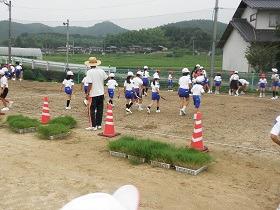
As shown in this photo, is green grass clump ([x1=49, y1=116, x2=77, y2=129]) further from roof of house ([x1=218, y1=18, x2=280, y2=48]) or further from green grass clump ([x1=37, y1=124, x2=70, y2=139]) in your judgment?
roof of house ([x1=218, y1=18, x2=280, y2=48])

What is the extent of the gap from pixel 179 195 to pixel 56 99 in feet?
43.0

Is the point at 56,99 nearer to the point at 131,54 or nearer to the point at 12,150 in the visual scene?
the point at 12,150

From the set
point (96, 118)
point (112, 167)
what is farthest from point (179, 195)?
point (96, 118)

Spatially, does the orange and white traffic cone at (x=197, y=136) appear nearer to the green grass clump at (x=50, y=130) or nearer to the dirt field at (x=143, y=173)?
the dirt field at (x=143, y=173)

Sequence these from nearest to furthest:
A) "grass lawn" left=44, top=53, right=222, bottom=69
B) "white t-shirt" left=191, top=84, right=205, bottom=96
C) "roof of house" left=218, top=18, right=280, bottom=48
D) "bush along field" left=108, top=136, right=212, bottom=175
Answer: "bush along field" left=108, top=136, right=212, bottom=175, "white t-shirt" left=191, top=84, right=205, bottom=96, "roof of house" left=218, top=18, right=280, bottom=48, "grass lawn" left=44, top=53, right=222, bottom=69

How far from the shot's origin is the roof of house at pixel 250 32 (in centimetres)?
2972

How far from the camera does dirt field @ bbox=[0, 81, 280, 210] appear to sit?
581cm

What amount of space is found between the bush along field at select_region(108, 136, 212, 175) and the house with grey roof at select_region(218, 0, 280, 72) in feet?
76.4

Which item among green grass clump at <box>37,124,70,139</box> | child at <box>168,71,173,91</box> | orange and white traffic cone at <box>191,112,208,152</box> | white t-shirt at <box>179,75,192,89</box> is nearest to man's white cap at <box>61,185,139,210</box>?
orange and white traffic cone at <box>191,112,208,152</box>

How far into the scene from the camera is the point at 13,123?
34.8ft

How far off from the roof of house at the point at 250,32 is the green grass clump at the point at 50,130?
881 inches

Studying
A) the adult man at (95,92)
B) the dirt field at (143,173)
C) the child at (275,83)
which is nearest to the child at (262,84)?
the child at (275,83)

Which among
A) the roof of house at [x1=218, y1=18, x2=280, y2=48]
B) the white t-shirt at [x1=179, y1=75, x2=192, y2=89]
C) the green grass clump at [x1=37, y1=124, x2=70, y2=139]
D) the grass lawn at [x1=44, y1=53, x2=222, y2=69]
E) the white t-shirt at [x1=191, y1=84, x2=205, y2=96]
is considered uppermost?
the roof of house at [x1=218, y1=18, x2=280, y2=48]

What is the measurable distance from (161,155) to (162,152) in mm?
70
